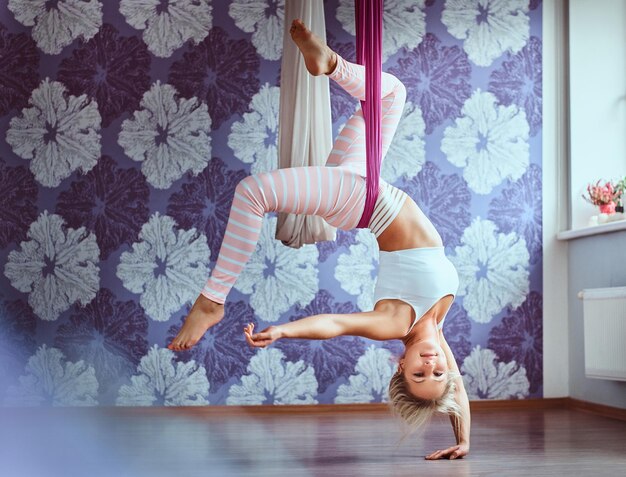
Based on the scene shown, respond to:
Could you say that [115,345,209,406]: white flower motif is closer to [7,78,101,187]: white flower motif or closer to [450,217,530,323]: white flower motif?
[7,78,101,187]: white flower motif

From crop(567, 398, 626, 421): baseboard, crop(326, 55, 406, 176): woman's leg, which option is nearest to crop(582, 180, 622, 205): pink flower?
crop(567, 398, 626, 421): baseboard

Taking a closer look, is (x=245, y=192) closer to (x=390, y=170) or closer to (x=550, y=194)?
(x=390, y=170)

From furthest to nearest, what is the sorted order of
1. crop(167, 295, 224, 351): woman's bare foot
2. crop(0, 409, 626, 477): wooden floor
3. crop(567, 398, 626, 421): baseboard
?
crop(567, 398, 626, 421): baseboard → crop(167, 295, 224, 351): woman's bare foot → crop(0, 409, 626, 477): wooden floor

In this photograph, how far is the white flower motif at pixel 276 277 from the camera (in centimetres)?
414

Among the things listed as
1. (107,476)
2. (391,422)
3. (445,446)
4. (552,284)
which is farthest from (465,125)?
(107,476)

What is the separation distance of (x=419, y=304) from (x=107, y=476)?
1.08 meters

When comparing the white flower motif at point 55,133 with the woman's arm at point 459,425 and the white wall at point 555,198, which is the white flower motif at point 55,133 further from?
the white wall at point 555,198

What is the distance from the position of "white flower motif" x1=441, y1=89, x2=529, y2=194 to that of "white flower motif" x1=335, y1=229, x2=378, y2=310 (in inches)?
26.8

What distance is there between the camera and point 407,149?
434 centimetres

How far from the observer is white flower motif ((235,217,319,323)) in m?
4.14

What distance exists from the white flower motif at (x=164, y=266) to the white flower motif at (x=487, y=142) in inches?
58.6

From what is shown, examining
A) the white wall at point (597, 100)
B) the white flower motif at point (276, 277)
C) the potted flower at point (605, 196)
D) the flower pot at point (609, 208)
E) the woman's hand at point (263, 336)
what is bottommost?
the woman's hand at point (263, 336)

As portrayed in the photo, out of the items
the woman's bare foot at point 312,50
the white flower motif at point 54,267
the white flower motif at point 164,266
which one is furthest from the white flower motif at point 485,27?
the white flower motif at point 54,267

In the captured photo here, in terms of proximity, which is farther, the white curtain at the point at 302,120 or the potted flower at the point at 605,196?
the potted flower at the point at 605,196
